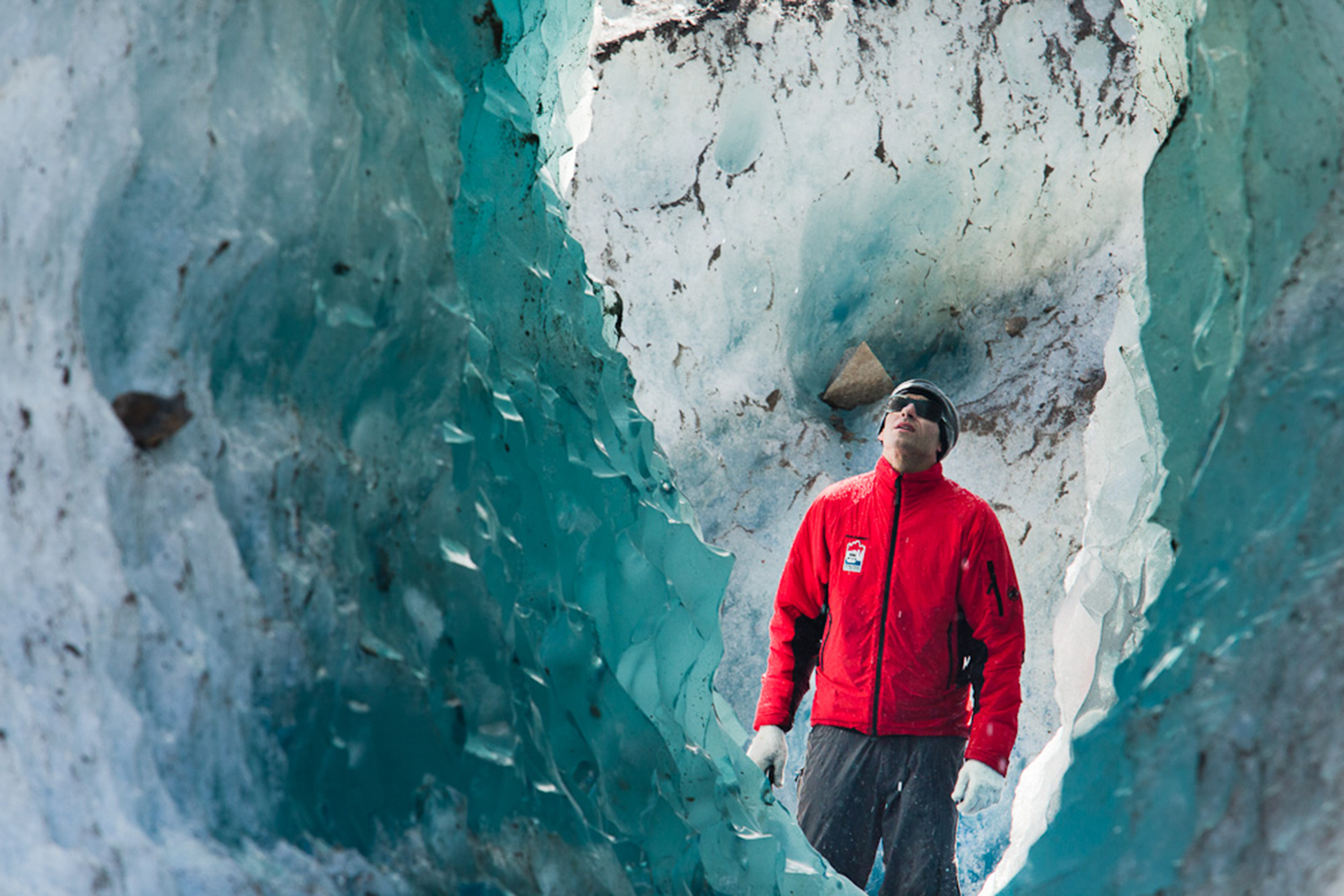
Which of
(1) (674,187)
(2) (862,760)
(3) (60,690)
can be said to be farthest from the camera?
(1) (674,187)

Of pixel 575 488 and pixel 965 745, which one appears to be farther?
pixel 965 745

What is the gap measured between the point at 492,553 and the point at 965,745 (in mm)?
1198

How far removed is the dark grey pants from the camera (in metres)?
1.86

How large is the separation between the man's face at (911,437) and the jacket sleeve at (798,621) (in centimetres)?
20

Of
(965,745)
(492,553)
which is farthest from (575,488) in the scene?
(965,745)

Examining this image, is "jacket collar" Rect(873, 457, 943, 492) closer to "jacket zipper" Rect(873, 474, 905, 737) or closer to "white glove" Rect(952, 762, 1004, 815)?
"jacket zipper" Rect(873, 474, 905, 737)

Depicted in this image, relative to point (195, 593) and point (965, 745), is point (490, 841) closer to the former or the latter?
point (195, 593)

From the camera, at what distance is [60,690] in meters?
0.93

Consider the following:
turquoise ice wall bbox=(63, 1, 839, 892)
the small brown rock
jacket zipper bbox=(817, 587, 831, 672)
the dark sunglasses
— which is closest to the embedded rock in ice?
the dark sunglasses

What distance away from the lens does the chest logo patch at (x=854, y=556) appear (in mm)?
1966

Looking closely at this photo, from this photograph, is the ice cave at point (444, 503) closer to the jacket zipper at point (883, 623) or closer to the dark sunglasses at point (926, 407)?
the jacket zipper at point (883, 623)

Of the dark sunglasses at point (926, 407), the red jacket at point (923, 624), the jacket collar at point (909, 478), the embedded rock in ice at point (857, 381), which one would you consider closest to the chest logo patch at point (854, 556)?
the red jacket at point (923, 624)

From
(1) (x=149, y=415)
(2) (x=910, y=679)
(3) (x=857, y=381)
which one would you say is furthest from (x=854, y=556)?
(1) (x=149, y=415)

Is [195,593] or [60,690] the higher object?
[195,593]
